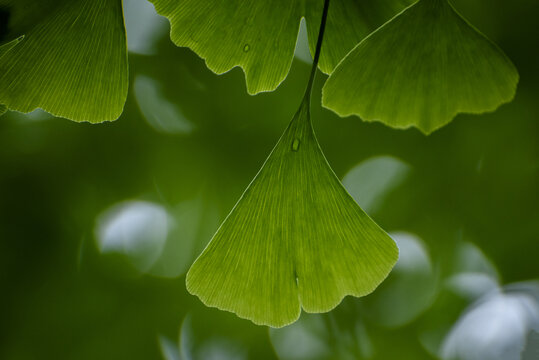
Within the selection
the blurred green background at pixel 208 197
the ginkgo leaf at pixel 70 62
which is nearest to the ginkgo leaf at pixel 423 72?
the ginkgo leaf at pixel 70 62

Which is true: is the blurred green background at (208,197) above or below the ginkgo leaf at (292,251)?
below

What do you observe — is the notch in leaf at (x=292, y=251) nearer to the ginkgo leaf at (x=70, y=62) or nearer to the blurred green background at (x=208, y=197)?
the ginkgo leaf at (x=70, y=62)

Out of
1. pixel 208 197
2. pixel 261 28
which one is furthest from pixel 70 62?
pixel 208 197

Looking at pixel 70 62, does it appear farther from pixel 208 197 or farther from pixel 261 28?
pixel 208 197

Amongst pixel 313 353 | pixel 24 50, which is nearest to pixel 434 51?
pixel 24 50

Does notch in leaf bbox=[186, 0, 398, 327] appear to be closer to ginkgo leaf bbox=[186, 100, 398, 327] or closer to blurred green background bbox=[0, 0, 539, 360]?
ginkgo leaf bbox=[186, 100, 398, 327]

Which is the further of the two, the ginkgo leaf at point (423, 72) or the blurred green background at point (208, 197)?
the blurred green background at point (208, 197)

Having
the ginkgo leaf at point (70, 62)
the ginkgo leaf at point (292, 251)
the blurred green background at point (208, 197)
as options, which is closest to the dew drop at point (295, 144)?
the ginkgo leaf at point (292, 251)

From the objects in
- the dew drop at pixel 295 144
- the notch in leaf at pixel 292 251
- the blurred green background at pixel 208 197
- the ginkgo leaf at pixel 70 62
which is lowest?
A: the blurred green background at pixel 208 197
